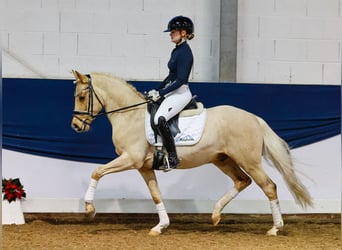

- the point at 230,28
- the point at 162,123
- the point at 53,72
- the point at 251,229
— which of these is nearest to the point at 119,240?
the point at 162,123

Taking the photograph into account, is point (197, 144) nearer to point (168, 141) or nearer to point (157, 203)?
point (168, 141)

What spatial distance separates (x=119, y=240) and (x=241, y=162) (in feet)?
3.94

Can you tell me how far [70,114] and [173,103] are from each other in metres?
1.42

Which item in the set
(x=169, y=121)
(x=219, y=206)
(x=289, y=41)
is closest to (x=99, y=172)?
(x=169, y=121)

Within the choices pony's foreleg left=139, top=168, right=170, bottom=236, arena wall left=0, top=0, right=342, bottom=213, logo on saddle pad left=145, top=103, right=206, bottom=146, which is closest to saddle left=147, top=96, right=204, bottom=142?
logo on saddle pad left=145, top=103, right=206, bottom=146

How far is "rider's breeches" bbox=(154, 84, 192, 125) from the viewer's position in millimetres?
4758

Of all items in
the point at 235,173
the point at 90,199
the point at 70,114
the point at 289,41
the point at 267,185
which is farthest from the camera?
the point at 289,41

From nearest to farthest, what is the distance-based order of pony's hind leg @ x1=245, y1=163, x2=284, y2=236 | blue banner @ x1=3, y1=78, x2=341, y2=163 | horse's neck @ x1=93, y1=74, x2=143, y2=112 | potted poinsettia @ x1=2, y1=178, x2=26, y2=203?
1. pony's hind leg @ x1=245, y1=163, x2=284, y2=236
2. horse's neck @ x1=93, y1=74, x2=143, y2=112
3. potted poinsettia @ x1=2, y1=178, x2=26, y2=203
4. blue banner @ x1=3, y1=78, x2=341, y2=163

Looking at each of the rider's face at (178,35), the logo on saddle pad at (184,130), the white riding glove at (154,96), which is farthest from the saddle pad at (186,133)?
the rider's face at (178,35)

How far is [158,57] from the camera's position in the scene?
20.1ft

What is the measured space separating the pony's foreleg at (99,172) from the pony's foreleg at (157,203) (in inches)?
11.0

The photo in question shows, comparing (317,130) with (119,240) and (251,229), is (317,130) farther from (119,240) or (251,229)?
(119,240)

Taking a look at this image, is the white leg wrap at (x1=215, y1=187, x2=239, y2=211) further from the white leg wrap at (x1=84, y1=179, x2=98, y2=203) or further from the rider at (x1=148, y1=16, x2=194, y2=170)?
the white leg wrap at (x1=84, y1=179, x2=98, y2=203)

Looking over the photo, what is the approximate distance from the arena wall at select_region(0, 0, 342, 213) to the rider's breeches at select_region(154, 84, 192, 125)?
3.96 feet
